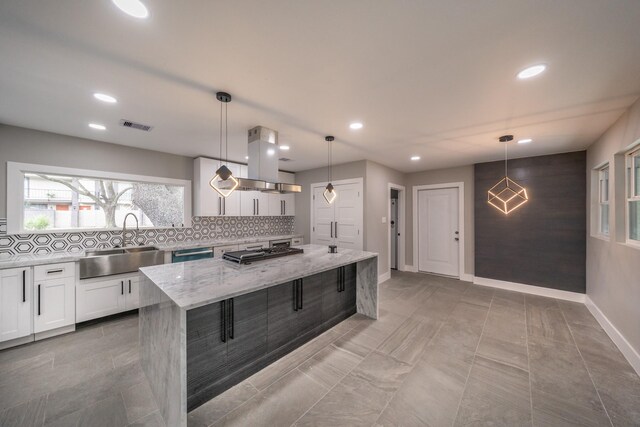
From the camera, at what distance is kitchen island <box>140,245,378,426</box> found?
4.89 ft

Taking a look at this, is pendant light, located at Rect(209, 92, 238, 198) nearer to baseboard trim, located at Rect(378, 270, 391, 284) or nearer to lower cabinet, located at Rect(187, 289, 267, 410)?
lower cabinet, located at Rect(187, 289, 267, 410)

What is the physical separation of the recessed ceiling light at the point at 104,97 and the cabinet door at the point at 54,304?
2.16m

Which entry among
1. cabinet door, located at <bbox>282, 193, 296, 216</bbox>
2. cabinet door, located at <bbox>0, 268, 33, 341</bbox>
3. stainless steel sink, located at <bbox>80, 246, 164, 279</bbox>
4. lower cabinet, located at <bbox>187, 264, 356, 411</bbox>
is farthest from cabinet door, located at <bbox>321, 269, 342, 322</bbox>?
cabinet door, located at <bbox>0, 268, 33, 341</bbox>

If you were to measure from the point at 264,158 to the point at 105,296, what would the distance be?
272 cm

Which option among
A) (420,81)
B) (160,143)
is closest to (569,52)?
(420,81)

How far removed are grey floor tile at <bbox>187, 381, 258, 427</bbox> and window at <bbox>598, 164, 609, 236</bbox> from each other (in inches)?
188

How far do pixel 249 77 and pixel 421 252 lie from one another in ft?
17.4

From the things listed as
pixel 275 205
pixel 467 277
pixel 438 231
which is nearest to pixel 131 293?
pixel 275 205

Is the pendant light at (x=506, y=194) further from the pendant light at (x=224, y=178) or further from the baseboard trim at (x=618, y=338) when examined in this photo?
the pendant light at (x=224, y=178)

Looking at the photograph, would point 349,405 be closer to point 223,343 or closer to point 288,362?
point 288,362

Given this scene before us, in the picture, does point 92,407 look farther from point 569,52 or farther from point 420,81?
point 569,52

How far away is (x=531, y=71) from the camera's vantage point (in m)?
1.78

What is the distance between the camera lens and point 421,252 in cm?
576

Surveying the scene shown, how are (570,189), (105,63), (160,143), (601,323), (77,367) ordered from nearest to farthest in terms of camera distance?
(105,63) → (77,367) → (601,323) → (160,143) → (570,189)
